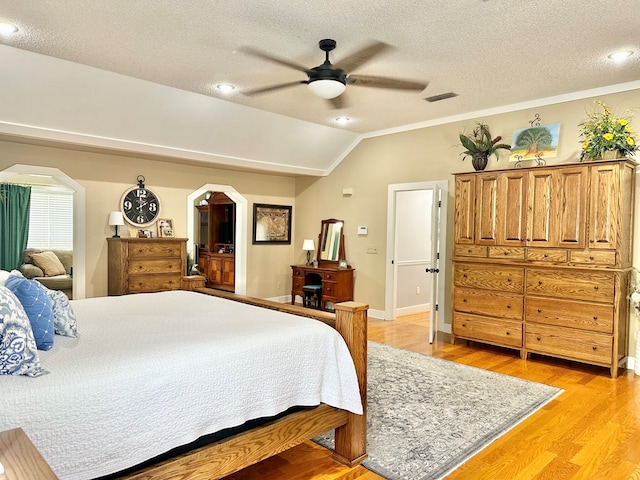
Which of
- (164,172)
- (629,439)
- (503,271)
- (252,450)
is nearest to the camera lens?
(252,450)

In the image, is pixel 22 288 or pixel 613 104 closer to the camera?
pixel 22 288

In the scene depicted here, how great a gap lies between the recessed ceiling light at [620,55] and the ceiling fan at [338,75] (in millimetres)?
1588

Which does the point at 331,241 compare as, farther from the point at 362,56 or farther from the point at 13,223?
the point at 13,223

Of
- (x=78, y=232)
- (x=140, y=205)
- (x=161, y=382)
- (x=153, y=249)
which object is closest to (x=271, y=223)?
(x=140, y=205)

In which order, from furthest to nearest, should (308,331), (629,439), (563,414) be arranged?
(563,414) < (629,439) < (308,331)

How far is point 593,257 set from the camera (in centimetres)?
422

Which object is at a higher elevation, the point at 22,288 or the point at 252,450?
the point at 22,288

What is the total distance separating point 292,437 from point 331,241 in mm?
5257

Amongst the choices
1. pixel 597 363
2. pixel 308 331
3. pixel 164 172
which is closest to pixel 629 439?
pixel 597 363

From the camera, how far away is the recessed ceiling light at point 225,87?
458 centimetres

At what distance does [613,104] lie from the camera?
4.48m

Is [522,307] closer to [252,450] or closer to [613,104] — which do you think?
[613,104]

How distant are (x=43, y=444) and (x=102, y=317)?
3.99 feet

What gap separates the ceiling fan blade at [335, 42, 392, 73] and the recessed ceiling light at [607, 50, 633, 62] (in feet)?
6.09
